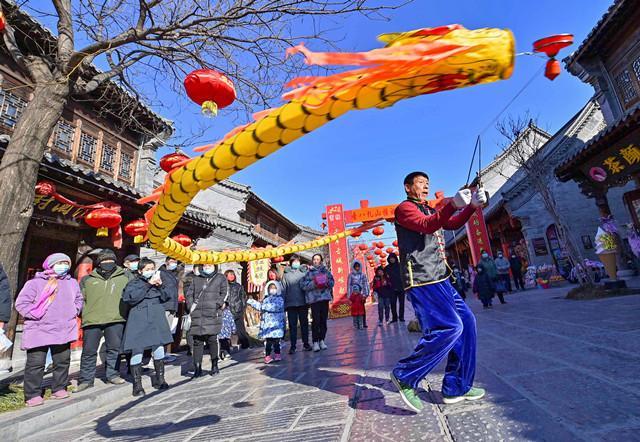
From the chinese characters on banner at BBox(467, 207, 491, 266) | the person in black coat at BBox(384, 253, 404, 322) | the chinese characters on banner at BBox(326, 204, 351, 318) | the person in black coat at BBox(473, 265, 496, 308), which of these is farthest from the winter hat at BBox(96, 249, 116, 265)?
the chinese characters on banner at BBox(467, 207, 491, 266)

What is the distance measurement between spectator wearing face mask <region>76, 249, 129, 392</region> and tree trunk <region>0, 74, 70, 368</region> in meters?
0.93

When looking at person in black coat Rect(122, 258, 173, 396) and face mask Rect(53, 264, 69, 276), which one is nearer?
person in black coat Rect(122, 258, 173, 396)

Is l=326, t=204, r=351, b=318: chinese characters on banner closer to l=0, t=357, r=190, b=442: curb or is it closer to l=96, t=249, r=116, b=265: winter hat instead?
l=96, t=249, r=116, b=265: winter hat

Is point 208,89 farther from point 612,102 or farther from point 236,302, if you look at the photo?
point 612,102

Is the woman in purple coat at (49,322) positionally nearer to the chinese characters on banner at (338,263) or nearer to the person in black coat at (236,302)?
the person in black coat at (236,302)

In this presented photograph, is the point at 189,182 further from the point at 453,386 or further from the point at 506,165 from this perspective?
the point at 506,165

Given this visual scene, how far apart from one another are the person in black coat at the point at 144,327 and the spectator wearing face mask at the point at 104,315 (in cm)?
62

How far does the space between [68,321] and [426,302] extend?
15.4 feet

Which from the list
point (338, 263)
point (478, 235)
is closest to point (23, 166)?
point (338, 263)

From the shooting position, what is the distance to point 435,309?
93.4 inches

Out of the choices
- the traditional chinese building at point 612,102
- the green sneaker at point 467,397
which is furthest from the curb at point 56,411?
the traditional chinese building at point 612,102

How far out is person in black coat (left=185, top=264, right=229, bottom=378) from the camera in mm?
5059

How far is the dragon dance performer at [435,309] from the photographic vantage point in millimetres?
2273

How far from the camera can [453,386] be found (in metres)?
2.32
